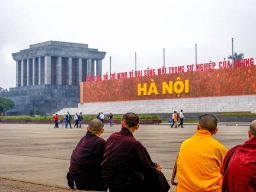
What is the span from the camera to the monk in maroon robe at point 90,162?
24.8ft

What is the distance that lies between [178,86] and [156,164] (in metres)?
58.9

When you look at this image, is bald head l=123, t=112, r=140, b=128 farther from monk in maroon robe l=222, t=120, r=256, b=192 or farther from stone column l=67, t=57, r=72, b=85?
stone column l=67, t=57, r=72, b=85

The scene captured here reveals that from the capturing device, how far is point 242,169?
4.84m

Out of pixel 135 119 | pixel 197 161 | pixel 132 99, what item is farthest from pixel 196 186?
pixel 132 99

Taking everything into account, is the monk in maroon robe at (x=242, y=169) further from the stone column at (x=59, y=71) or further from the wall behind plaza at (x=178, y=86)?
the stone column at (x=59, y=71)

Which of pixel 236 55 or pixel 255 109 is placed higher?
pixel 236 55

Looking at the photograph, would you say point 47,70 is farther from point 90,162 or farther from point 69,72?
point 90,162

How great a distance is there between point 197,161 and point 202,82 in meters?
57.1

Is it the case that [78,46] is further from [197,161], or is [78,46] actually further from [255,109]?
[197,161]

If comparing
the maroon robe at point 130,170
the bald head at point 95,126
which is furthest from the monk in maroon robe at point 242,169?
the bald head at point 95,126

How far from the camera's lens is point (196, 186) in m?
5.86

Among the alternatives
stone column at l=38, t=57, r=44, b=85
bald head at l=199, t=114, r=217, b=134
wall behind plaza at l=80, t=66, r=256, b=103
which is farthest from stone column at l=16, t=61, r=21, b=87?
bald head at l=199, t=114, r=217, b=134

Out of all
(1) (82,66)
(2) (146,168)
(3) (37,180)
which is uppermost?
(1) (82,66)

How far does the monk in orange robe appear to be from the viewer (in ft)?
19.3
